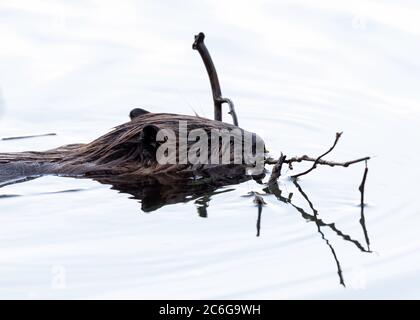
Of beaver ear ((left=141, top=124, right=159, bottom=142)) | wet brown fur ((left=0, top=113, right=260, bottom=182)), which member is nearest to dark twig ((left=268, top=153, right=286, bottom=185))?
wet brown fur ((left=0, top=113, right=260, bottom=182))

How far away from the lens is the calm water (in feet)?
17.5

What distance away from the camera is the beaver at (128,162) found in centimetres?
678

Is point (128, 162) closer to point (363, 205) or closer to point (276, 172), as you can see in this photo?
point (276, 172)

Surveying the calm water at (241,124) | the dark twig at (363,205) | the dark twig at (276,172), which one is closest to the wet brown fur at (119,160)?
the calm water at (241,124)

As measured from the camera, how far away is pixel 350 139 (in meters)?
7.84

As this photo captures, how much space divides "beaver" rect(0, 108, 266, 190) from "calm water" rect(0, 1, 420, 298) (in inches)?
4.8

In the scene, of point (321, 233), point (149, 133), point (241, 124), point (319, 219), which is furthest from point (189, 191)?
point (241, 124)

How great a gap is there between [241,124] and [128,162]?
1.66 metres

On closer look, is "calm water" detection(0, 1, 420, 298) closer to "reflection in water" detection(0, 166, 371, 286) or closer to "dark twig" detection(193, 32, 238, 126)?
"reflection in water" detection(0, 166, 371, 286)

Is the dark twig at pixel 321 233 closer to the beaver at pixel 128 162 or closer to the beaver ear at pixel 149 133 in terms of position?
the beaver at pixel 128 162

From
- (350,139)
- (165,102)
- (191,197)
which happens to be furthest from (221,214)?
(165,102)

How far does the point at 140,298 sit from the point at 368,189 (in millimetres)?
2147

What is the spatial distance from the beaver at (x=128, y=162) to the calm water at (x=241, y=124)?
4.8 inches

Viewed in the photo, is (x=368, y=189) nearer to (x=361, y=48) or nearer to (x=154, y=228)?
(x=154, y=228)
